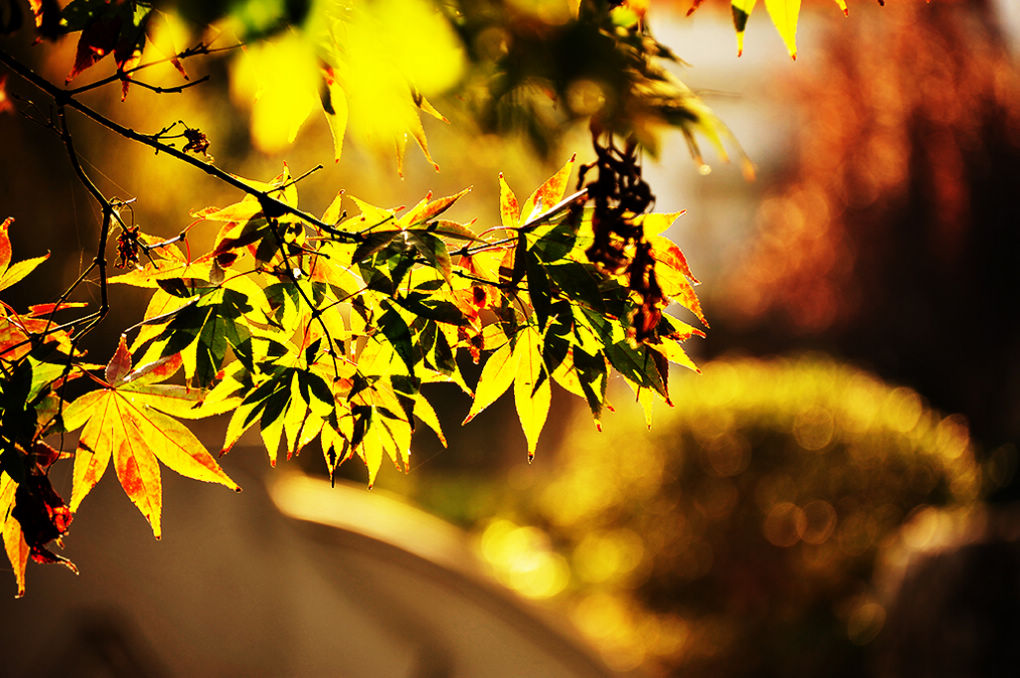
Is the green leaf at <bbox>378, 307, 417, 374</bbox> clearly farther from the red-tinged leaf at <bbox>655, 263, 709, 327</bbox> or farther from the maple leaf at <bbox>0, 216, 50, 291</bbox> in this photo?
the maple leaf at <bbox>0, 216, 50, 291</bbox>

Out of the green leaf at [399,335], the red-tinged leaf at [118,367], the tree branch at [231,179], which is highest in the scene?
the tree branch at [231,179]

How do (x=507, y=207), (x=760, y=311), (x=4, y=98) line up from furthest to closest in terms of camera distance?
(x=760, y=311) < (x=507, y=207) < (x=4, y=98)

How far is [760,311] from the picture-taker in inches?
428

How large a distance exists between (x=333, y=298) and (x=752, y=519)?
425cm

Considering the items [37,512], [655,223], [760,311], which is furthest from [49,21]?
[760,311]

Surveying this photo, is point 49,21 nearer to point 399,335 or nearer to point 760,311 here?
point 399,335

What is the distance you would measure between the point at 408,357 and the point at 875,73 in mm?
10468

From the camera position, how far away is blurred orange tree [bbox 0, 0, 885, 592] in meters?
0.69

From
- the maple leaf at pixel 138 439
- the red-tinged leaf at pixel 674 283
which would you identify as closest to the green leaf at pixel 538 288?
the red-tinged leaf at pixel 674 283

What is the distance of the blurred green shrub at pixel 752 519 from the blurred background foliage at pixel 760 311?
1 cm

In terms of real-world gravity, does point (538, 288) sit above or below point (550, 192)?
below

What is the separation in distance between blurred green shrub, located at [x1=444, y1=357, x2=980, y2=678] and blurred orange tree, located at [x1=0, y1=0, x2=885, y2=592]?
160 inches

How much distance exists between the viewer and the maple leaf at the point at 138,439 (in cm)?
77

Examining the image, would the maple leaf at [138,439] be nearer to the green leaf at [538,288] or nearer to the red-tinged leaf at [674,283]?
the green leaf at [538,288]
